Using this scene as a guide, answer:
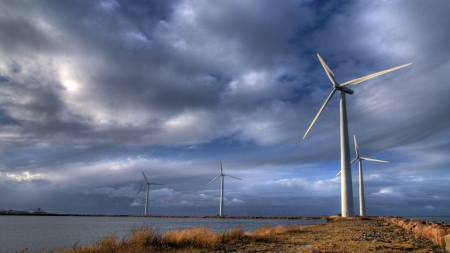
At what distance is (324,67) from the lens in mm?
61750

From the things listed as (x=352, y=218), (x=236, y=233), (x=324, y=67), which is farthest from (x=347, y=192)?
(x=236, y=233)

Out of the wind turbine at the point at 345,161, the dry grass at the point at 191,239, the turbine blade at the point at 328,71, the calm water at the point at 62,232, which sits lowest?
the calm water at the point at 62,232

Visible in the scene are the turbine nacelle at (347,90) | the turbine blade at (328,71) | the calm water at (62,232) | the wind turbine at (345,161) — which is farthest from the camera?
the turbine blade at (328,71)

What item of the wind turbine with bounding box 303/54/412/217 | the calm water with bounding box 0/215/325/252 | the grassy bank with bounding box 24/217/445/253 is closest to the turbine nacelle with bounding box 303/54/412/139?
the wind turbine with bounding box 303/54/412/217

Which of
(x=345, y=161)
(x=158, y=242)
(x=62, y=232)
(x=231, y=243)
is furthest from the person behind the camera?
(x=345, y=161)

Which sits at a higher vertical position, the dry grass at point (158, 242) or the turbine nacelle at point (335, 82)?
the turbine nacelle at point (335, 82)

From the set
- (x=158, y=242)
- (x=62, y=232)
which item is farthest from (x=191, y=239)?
(x=62, y=232)

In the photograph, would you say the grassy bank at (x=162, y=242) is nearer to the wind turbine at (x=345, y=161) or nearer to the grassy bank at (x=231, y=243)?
the grassy bank at (x=231, y=243)

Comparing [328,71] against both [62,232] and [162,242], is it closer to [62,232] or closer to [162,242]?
[162,242]

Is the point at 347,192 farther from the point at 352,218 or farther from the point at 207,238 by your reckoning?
the point at 207,238

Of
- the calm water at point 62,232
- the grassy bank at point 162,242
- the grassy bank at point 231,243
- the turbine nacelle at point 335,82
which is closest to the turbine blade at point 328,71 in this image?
the turbine nacelle at point 335,82

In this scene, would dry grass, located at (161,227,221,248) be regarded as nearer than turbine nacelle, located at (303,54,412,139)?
Yes

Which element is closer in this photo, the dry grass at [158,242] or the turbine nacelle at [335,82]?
the dry grass at [158,242]

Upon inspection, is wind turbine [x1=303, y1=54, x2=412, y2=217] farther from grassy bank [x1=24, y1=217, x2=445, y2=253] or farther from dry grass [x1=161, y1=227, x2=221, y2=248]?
dry grass [x1=161, y1=227, x2=221, y2=248]
